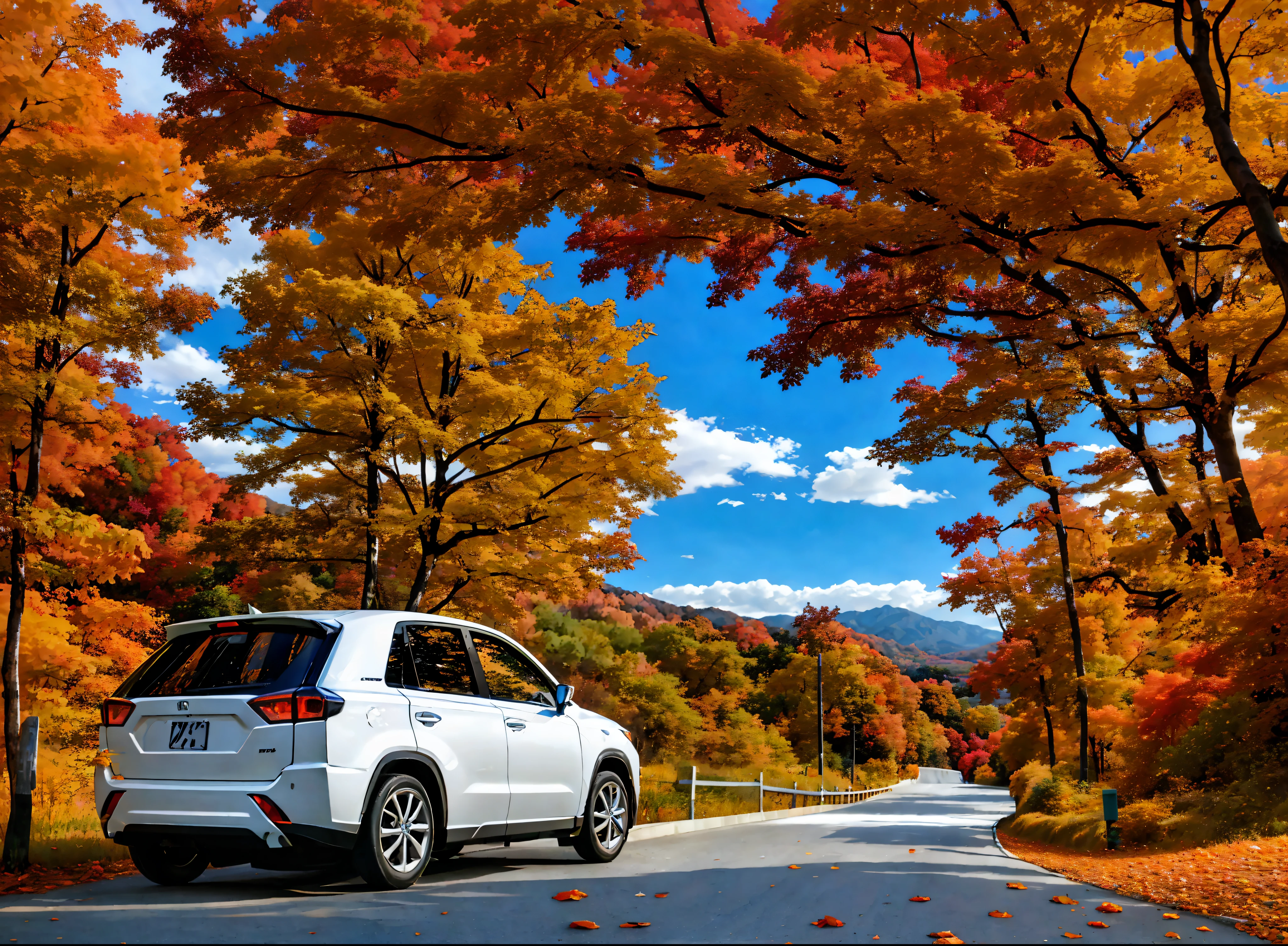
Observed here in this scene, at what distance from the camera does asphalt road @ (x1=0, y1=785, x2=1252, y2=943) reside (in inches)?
163

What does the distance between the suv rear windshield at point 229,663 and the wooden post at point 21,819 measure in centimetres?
149

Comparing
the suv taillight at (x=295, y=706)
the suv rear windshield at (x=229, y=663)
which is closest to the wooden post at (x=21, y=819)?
the suv rear windshield at (x=229, y=663)

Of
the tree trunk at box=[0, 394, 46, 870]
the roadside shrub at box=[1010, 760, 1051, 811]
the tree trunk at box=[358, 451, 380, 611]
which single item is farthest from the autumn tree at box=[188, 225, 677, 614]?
the roadside shrub at box=[1010, 760, 1051, 811]

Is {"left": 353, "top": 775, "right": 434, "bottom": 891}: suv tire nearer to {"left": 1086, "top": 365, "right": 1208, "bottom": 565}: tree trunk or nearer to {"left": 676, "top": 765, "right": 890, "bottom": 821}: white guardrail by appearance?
{"left": 676, "top": 765, "right": 890, "bottom": 821}: white guardrail

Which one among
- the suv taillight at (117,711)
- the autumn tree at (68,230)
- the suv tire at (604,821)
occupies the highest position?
the autumn tree at (68,230)

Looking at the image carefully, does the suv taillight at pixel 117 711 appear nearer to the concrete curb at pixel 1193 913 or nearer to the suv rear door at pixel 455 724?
A: the suv rear door at pixel 455 724

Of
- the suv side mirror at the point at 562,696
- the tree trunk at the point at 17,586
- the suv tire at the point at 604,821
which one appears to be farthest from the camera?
the tree trunk at the point at 17,586

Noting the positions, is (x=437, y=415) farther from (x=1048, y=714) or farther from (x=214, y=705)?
(x=1048, y=714)

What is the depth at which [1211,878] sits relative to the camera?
6.75 meters

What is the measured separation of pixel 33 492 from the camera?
11.5 metres

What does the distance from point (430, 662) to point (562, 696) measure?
3.95 feet

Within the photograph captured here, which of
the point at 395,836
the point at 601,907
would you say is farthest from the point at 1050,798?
the point at 395,836

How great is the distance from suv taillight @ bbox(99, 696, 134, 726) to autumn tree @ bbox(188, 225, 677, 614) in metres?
8.24

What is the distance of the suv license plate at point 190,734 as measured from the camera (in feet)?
15.5
